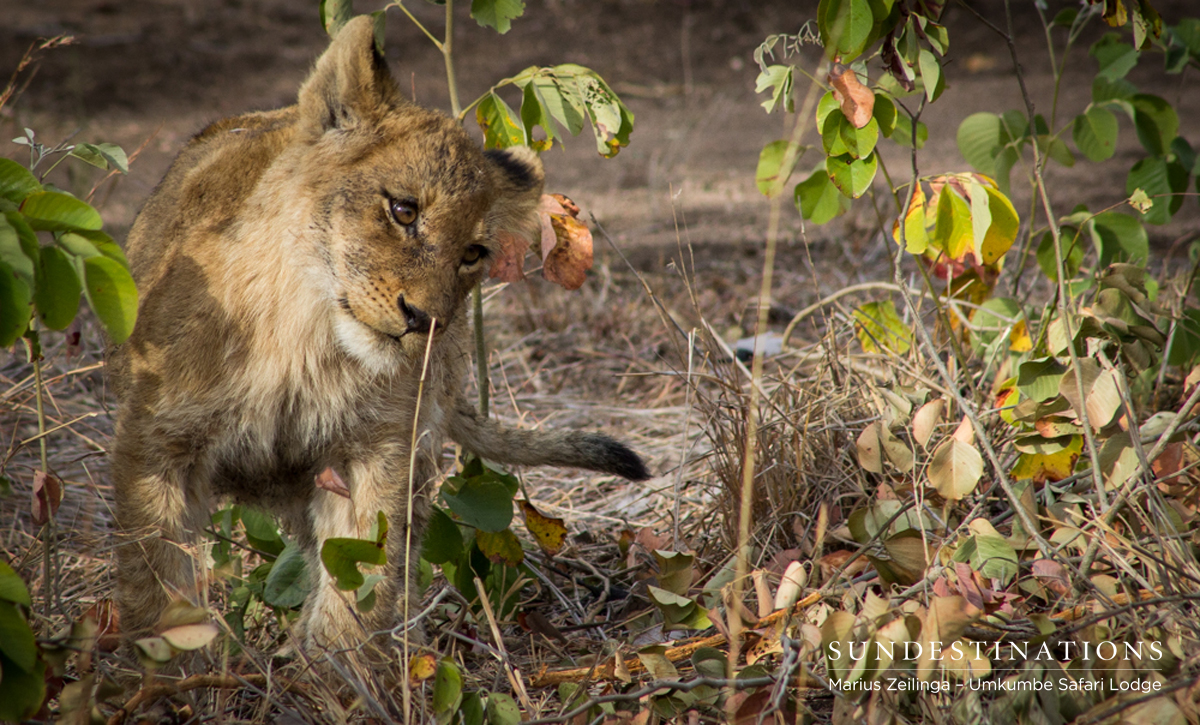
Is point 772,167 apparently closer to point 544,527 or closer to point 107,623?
point 544,527

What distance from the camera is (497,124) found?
2859mm

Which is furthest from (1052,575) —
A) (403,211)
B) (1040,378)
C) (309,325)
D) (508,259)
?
(309,325)

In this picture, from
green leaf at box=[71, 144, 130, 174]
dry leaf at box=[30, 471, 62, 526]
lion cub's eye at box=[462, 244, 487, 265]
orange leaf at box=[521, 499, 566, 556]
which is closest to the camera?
dry leaf at box=[30, 471, 62, 526]

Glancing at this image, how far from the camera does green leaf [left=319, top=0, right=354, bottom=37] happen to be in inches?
105

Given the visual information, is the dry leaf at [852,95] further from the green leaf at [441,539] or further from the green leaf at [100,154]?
the green leaf at [100,154]

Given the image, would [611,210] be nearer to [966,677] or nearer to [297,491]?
[297,491]

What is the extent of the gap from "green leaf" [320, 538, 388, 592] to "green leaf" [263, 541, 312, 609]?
0.46 meters

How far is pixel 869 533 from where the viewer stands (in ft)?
8.46

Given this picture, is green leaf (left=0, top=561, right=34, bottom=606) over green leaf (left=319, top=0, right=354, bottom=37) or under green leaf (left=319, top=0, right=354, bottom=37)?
under

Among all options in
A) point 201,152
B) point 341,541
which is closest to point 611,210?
point 201,152

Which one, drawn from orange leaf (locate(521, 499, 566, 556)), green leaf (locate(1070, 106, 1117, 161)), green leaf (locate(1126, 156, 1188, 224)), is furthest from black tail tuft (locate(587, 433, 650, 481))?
green leaf (locate(1126, 156, 1188, 224))

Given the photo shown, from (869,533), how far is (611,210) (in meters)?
4.13

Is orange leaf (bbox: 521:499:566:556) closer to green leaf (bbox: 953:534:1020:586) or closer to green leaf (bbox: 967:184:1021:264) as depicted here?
green leaf (bbox: 953:534:1020:586)

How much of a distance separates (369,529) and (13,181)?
1.14 metres
